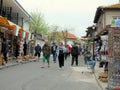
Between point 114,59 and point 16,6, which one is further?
point 16,6

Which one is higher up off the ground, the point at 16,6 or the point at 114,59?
the point at 16,6

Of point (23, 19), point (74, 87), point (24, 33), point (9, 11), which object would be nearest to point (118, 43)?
point (74, 87)

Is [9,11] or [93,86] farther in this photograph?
[9,11]

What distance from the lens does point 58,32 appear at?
437ft

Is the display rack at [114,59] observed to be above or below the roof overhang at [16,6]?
below

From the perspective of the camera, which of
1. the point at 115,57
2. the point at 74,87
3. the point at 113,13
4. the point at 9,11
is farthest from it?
the point at 113,13

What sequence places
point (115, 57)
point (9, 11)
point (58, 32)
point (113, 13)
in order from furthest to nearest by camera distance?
1. point (58, 32)
2. point (113, 13)
3. point (9, 11)
4. point (115, 57)

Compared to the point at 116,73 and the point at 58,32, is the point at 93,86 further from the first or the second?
the point at 58,32

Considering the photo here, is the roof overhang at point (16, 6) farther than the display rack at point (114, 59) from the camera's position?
Yes

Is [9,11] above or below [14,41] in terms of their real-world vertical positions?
above

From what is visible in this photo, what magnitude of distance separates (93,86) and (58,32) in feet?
386

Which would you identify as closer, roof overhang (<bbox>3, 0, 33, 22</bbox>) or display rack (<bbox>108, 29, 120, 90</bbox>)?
display rack (<bbox>108, 29, 120, 90</bbox>)

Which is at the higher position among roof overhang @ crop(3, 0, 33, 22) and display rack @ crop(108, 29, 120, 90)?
roof overhang @ crop(3, 0, 33, 22)

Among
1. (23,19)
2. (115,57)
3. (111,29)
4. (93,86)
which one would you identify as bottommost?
Answer: (93,86)
